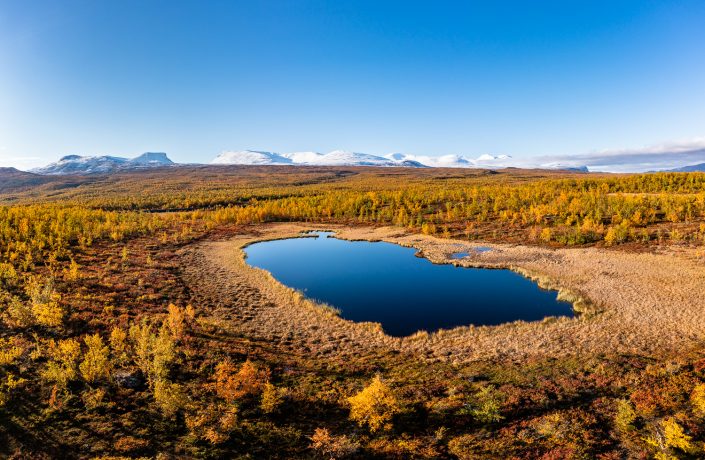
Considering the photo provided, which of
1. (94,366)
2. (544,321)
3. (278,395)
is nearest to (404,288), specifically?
(544,321)

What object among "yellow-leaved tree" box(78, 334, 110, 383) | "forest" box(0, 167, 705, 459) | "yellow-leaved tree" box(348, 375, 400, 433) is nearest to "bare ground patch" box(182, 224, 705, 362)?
"forest" box(0, 167, 705, 459)

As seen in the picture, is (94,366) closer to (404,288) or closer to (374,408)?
(374,408)

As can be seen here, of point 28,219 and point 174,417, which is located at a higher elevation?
point 28,219

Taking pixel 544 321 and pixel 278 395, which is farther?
pixel 544 321

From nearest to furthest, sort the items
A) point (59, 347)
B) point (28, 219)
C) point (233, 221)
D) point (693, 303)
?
point (59, 347)
point (693, 303)
point (28, 219)
point (233, 221)

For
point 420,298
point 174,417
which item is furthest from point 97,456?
point 420,298

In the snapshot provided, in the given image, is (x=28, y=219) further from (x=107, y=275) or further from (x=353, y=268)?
(x=353, y=268)

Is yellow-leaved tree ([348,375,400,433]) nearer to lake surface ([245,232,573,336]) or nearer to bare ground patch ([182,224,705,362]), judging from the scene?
bare ground patch ([182,224,705,362])
